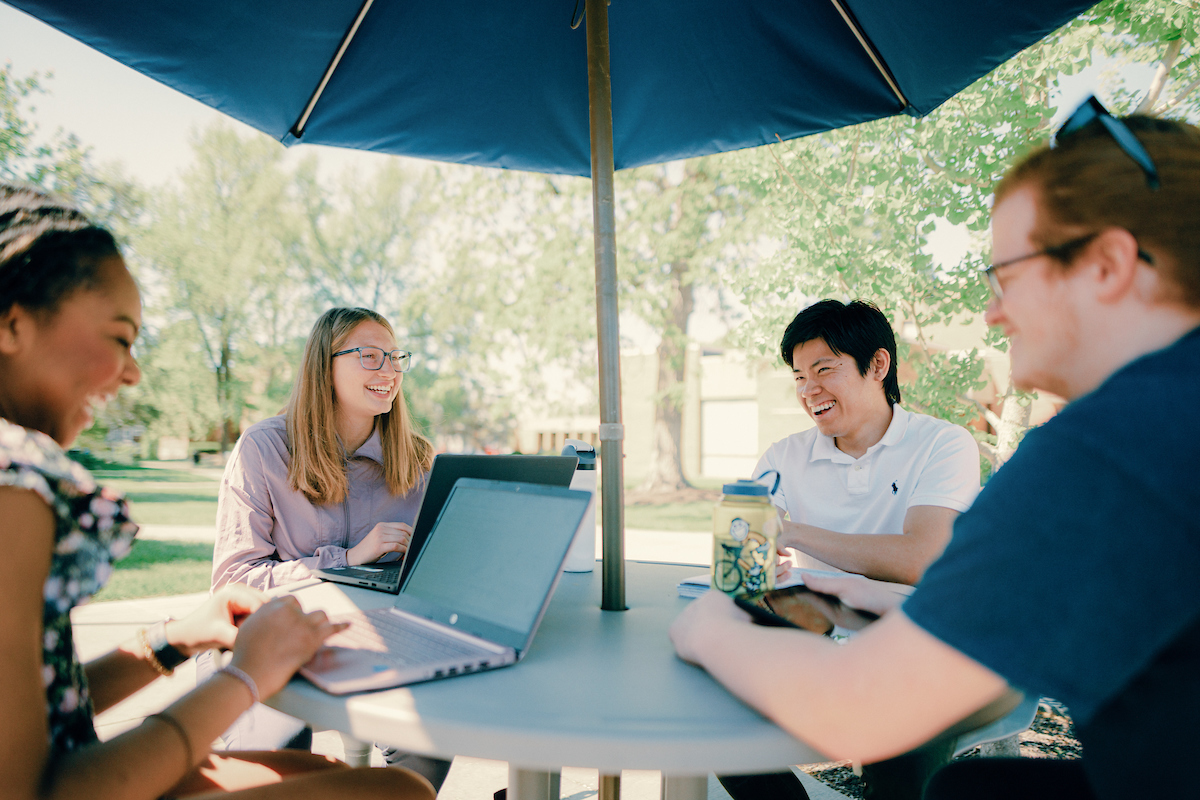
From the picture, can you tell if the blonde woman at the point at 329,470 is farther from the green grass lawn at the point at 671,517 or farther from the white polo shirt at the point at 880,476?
the green grass lawn at the point at 671,517

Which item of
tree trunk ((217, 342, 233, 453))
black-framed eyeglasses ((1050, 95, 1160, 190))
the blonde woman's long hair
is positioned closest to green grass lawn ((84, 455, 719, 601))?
the blonde woman's long hair

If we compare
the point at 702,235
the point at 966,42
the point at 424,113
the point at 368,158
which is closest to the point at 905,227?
the point at 966,42

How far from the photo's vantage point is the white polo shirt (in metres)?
2.15

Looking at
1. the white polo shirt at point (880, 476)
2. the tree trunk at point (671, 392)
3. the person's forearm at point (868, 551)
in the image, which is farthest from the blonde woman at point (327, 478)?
the tree trunk at point (671, 392)

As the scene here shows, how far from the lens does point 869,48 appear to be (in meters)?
2.00

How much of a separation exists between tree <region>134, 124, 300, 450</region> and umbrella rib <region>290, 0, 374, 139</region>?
52.7 ft

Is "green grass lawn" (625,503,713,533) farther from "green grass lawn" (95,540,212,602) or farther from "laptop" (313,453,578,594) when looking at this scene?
"laptop" (313,453,578,594)

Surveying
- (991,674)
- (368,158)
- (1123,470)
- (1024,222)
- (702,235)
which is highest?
(368,158)

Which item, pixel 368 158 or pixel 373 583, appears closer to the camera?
pixel 373 583

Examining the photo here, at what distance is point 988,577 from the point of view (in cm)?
67

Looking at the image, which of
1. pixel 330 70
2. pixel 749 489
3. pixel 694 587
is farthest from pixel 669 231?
pixel 749 489

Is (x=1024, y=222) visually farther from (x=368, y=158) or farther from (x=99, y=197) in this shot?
(x=368, y=158)

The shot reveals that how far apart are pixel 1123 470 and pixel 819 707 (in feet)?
1.32

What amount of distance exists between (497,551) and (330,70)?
5.88ft
